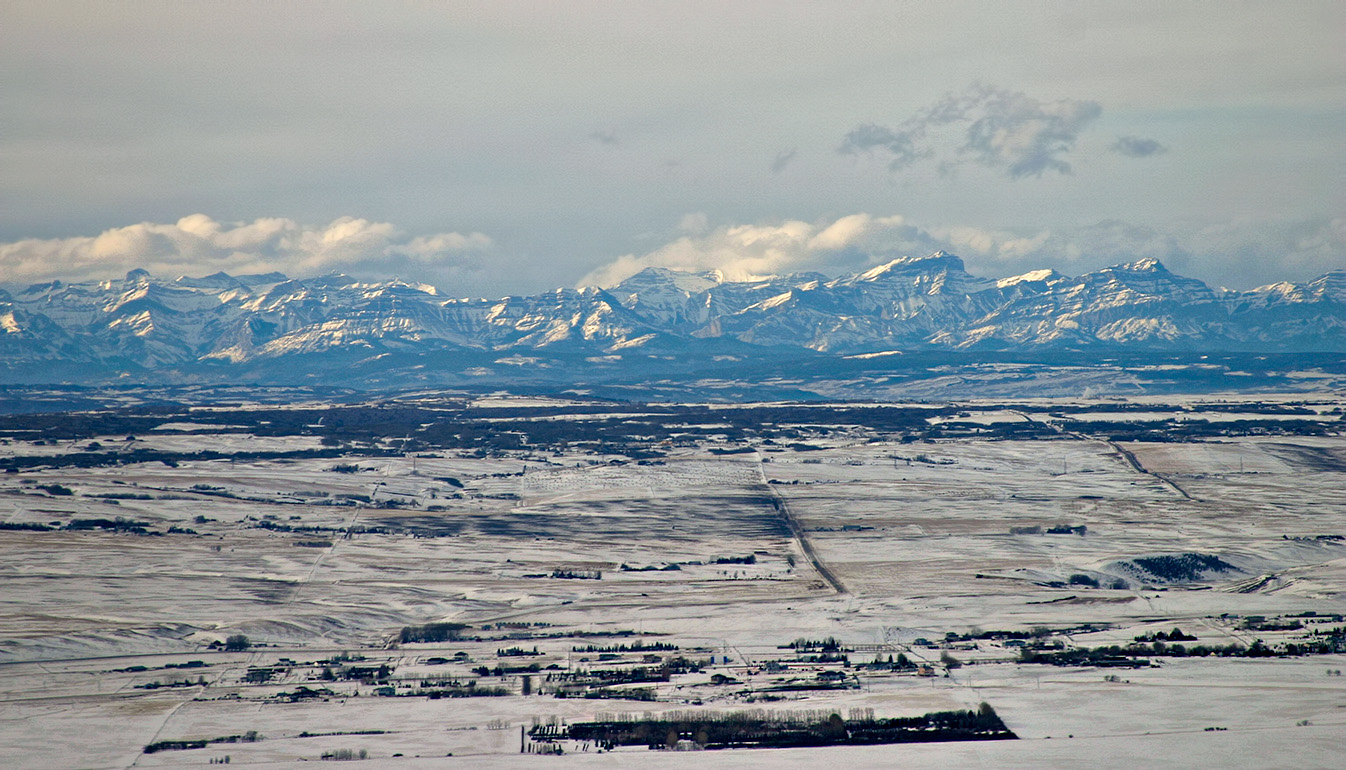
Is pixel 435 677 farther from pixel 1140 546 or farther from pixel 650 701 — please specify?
pixel 1140 546

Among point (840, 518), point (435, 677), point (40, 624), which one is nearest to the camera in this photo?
point (435, 677)

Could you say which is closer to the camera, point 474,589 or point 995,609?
point 995,609

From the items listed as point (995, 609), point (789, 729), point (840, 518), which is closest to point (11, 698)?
point (789, 729)

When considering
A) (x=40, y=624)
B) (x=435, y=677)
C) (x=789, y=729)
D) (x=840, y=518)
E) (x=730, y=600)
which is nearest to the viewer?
(x=789, y=729)

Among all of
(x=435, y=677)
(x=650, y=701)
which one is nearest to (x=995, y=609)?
(x=650, y=701)

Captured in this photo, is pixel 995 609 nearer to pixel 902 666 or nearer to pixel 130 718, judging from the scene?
pixel 902 666

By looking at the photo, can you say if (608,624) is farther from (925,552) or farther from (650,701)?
(925,552)

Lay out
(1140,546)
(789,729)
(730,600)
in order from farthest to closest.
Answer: (1140,546), (730,600), (789,729)

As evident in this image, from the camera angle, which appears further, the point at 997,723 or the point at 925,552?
the point at 925,552

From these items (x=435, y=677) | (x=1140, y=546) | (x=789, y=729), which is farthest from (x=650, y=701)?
(x=1140, y=546)

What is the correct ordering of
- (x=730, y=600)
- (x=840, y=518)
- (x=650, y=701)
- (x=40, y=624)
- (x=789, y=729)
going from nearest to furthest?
(x=789, y=729)
(x=650, y=701)
(x=40, y=624)
(x=730, y=600)
(x=840, y=518)
